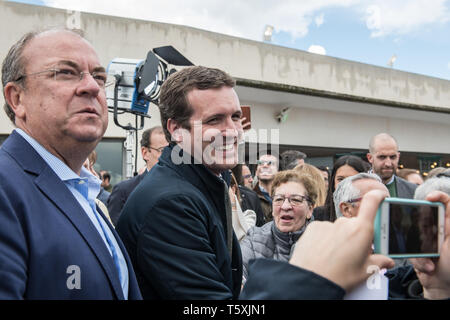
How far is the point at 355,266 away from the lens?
0.66 metres

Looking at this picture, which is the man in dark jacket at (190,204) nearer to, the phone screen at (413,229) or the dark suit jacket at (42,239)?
the dark suit jacket at (42,239)

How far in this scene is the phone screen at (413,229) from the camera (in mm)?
817

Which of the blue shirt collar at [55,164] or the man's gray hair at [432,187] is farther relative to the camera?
the man's gray hair at [432,187]

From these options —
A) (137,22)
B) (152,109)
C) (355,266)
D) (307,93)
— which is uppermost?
(137,22)

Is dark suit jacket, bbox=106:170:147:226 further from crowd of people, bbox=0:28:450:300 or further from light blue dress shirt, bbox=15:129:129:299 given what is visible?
light blue dress shirt, bbox=15:129:129:299

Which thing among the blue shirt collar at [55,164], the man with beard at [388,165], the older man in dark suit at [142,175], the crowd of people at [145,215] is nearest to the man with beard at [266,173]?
the man with beard at [388,165]

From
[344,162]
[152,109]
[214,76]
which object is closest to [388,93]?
[152,109]

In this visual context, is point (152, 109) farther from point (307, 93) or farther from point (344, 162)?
point (344, 162)

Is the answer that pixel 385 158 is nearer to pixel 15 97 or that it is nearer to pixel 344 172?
pixel 344 172

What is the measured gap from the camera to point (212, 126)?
60.3 inches

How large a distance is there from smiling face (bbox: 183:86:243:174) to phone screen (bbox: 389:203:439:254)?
0.76 metres

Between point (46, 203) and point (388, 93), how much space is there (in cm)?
1256

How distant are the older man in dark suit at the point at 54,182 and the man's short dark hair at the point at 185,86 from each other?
27 cm
